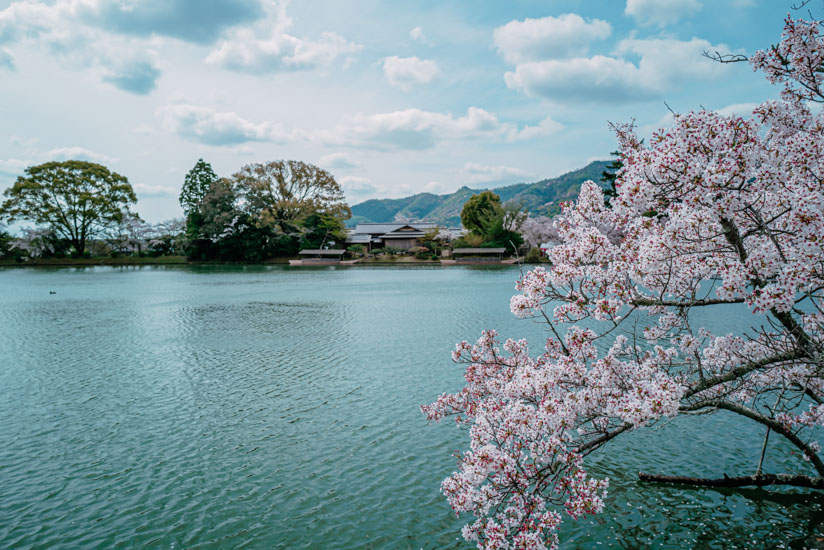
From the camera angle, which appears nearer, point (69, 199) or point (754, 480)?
point (754, 480)

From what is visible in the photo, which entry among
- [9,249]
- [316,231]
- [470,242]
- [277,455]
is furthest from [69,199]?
[277,455]

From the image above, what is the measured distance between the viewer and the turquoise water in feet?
21.6

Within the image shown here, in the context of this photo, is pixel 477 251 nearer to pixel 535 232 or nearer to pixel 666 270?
pixel 535 232

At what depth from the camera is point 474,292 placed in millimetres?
31953

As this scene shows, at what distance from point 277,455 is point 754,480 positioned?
25.2ft

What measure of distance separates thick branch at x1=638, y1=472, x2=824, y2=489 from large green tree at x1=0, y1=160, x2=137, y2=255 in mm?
72675

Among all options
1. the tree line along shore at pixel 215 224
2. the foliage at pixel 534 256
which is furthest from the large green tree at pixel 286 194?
the foliage at pixel 534 256

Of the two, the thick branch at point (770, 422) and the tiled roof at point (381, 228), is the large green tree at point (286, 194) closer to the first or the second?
the tiled roof at point (381, 228)

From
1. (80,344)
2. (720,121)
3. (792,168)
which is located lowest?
(80,344)

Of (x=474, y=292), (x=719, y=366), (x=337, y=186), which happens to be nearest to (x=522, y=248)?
(x=337, y=186)

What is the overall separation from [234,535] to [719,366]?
7393 mm

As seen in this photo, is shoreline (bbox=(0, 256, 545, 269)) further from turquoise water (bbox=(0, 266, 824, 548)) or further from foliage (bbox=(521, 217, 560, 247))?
turquoise water (bbox=(0, 266, 824, 548))

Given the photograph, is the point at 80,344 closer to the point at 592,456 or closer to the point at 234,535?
the point at 234,535

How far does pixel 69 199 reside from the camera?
207 ft
